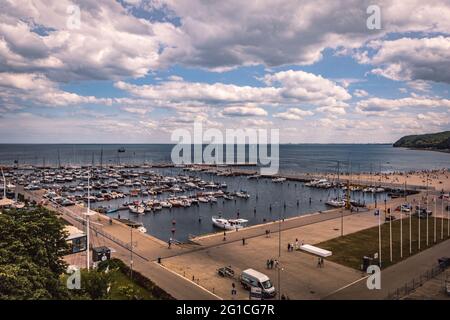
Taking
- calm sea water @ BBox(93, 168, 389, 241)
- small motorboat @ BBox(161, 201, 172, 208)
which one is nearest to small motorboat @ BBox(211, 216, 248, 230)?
calm sea water @ BBox(93, 168, 389, 241)

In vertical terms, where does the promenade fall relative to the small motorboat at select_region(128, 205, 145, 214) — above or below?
above

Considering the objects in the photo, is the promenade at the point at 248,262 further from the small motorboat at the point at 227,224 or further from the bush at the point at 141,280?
the small motorboat at the point at 227,224

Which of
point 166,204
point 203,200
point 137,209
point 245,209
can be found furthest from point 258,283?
point 203,200

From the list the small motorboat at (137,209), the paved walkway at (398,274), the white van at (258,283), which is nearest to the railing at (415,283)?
the paved walkway at (398,274)

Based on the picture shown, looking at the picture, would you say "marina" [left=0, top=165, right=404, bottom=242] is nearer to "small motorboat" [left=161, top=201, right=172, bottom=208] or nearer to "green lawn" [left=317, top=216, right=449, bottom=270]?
"small motorboat" [left=161, top=201, right=172, bottom=208]

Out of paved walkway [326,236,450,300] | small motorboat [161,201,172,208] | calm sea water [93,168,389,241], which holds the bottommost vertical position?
calm sea water [93,168,389,241]

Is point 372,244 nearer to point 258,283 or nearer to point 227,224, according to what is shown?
point 258,283
